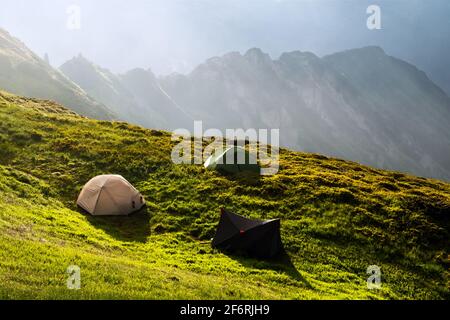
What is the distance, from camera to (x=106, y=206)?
117ft

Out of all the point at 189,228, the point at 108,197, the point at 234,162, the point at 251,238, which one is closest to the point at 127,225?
the point at 108,197

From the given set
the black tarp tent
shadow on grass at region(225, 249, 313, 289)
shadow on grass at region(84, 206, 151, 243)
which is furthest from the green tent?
shadow on grass at region(225, 249, 313, 289)

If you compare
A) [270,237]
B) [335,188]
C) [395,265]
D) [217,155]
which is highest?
[217,155]

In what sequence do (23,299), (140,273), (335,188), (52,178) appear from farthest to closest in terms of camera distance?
(335,188), (52,178), (140,273), (23,299)

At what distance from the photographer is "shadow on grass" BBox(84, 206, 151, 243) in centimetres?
3114

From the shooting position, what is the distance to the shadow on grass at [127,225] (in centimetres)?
3114

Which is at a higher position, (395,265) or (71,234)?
(71,234)

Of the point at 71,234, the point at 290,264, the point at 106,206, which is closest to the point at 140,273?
the point at 71,234

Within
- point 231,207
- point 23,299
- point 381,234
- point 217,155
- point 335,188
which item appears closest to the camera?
point 23,299

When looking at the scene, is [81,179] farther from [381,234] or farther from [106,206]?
[381,234]

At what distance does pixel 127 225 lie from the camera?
112 feet

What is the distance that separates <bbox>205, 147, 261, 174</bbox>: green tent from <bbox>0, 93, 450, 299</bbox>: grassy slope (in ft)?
6.12

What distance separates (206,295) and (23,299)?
292 inches

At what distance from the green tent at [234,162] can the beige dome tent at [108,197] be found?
1404 cm
